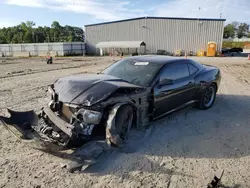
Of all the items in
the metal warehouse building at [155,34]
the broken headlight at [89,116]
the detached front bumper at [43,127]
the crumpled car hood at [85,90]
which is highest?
the metal warehouse building at [155,34]

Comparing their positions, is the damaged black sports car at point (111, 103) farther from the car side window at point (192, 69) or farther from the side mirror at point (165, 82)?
the car side window at point (192, 69)

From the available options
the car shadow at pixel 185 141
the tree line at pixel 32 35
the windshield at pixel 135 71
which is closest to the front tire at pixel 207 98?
the car shadow at pixel 185 141

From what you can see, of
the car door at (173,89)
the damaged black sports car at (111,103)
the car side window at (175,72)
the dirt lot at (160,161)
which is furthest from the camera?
the car side window at (175,72)

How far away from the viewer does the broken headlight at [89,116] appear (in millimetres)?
3275

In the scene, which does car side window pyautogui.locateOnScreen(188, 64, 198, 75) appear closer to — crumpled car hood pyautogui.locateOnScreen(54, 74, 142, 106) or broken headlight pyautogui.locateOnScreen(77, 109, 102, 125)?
crumpled car hood pyautogui.locateOnScreen(54, 74, 142, 106)

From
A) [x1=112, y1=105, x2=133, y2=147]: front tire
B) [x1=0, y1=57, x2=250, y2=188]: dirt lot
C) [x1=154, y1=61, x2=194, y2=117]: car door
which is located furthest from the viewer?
[x1=154, y1=61, x2=194, y2=117]: car door

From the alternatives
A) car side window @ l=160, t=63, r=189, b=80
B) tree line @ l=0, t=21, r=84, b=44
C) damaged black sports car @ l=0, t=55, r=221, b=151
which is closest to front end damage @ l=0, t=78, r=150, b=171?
damaged black sports car @ l=0, t=55, r=221, b=151

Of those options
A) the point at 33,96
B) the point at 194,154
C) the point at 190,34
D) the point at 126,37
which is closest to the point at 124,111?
the point at 194,154

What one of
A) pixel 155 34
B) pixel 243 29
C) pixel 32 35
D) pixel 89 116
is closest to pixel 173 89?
pixel 89 116

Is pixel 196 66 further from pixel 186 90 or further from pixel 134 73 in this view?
pixel 134 73

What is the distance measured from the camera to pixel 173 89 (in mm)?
4633

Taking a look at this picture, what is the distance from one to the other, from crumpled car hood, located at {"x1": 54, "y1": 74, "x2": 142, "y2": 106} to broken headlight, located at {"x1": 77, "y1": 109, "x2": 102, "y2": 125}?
0.40ft

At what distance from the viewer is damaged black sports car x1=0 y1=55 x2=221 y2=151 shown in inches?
131

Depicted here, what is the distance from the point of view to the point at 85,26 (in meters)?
43.1
